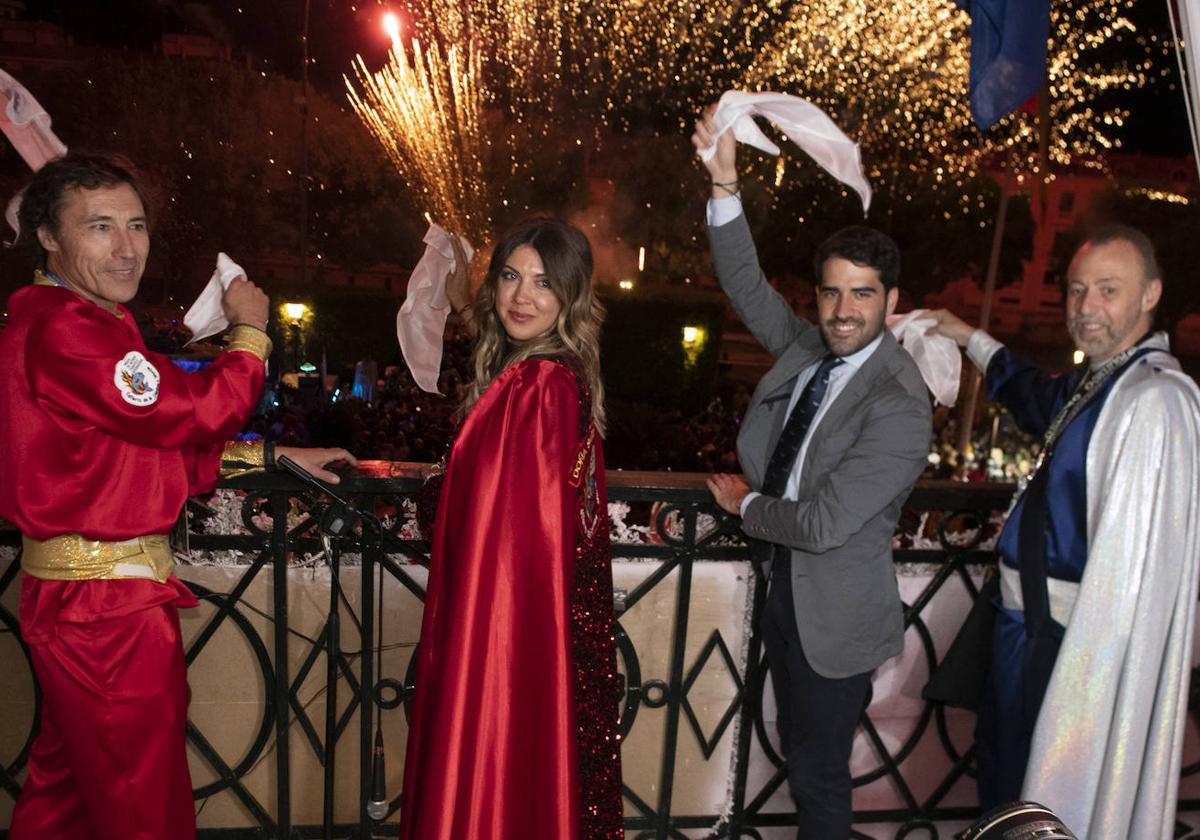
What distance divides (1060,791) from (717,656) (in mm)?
1029

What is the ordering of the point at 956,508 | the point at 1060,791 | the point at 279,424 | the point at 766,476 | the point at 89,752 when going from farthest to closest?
the point at 279,424, the point at 956,508, the point at 766,476, the point at 1060,791, the point at 89,752

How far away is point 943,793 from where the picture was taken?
275 cm

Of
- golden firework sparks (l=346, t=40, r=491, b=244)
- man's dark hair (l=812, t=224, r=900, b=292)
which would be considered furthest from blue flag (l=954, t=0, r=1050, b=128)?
golden firework sparks (l=346, t=40, r=491, b=244)

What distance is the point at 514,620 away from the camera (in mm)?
1805

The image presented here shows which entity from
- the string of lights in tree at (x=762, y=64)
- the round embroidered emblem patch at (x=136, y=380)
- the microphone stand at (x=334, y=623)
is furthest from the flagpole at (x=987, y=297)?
the round embroidered emblem patch at (x=136, y=380)

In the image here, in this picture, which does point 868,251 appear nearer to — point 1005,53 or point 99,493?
point 1005,53

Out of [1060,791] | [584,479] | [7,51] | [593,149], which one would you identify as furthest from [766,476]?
[593,149]

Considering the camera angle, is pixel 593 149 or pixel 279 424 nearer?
pixel 279 424

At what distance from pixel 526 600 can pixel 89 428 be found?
94cm

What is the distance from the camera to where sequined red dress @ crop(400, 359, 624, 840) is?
1775 millimetres

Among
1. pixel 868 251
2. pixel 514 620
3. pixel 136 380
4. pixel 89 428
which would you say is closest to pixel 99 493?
pixel 89 428

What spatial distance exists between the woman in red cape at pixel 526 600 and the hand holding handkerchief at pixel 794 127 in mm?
583

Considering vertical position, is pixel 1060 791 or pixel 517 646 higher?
pixel 517 646

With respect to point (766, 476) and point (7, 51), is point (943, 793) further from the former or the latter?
point (7, 51)
